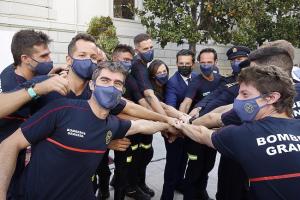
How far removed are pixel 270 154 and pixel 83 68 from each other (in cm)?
157

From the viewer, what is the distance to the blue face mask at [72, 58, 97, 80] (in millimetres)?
2867

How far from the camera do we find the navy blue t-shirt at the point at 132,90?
14.0ft

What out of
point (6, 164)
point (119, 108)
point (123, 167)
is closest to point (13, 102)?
point (6, 164)

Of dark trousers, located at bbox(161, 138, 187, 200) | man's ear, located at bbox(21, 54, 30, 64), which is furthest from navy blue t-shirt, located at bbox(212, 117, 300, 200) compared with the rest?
dark trousers, located at bbox(161, 138, 187, 200)

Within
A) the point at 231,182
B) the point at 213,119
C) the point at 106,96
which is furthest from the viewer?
the point at 231,182

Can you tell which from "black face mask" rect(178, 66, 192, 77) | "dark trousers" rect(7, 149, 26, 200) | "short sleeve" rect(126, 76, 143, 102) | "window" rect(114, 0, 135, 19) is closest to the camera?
"dark trousers" rect(7, 149, 26, 200)

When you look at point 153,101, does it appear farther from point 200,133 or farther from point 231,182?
point 200,133

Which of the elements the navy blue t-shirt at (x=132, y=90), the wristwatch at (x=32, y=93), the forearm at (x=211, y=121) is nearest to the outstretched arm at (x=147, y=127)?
the forearm at (x=211, y=121)

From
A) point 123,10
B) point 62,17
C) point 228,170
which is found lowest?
point 228,170

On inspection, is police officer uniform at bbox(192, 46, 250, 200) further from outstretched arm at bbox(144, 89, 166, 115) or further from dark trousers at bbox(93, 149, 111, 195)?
dark trousers at bbox(93, 149, 111, 195)

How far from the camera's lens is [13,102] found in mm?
2338

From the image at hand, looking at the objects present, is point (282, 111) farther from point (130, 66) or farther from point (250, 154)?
point (130, 66)

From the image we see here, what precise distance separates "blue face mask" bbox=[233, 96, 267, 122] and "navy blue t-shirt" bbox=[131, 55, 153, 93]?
1.91m

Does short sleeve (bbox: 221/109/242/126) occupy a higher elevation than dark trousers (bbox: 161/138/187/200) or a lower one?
higher
